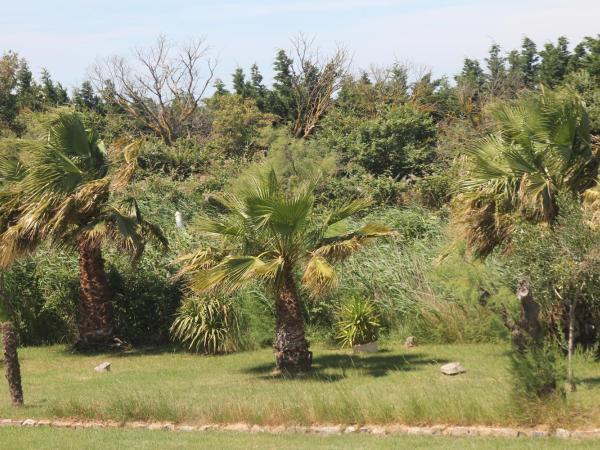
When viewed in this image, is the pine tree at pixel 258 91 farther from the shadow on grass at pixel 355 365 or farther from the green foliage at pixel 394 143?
the shadow on grass at pixel 355 365

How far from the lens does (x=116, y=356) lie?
1972 centimetres

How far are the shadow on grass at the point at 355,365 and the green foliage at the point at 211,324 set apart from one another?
1.90m

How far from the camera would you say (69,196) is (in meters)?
18.3

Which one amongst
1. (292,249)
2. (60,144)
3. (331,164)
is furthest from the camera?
(331,164)

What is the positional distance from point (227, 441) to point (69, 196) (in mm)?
8520

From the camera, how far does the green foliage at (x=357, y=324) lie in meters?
18.8

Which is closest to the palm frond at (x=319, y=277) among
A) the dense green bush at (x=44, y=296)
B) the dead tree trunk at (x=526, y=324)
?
the dead tree trunk at (x=526, y=324)

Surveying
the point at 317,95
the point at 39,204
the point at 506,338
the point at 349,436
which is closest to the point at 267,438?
the point at 349,436

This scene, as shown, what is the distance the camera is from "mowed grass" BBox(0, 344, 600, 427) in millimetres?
11859

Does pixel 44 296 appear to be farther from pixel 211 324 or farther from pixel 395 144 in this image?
pixel 395 144

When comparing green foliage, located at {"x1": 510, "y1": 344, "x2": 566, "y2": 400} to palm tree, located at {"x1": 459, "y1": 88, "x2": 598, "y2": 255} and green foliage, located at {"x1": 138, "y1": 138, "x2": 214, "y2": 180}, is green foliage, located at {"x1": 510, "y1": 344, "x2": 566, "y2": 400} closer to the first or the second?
palm tree, located at {"x1": 459, "y1": 88, "x2": 598, "y2": 255}

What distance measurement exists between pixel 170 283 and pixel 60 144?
393cm

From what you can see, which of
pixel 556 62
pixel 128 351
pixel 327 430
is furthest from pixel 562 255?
pixel 556 62

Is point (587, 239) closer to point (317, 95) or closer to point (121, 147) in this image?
point (121, 147)
